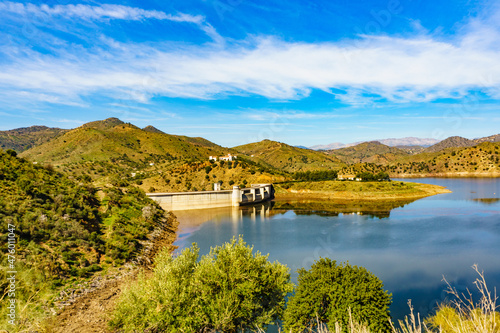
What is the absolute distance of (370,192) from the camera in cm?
10344

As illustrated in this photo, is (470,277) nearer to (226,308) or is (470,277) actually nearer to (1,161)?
(226,308)

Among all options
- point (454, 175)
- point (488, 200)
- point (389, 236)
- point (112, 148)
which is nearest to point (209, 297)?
point (389, 236)

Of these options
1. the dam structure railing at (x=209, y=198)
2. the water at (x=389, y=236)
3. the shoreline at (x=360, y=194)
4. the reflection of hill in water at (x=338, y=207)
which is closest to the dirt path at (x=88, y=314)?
the water at (x=389, y=236)

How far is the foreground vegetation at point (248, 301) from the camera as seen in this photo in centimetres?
1939

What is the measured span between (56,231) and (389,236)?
2130 inches

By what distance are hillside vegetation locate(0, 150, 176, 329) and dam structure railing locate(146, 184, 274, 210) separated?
29578 millimetres

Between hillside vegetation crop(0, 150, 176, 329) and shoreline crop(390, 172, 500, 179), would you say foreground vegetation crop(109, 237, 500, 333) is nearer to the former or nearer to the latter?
hillside vegetation crop(0, 150, 176, 329)

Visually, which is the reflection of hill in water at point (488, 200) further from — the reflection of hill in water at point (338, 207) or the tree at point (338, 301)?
the tree at point (338, 301)

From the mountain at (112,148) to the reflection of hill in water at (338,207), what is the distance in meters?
68.9

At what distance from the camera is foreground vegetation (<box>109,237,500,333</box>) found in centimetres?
1939

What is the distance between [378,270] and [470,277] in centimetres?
1025

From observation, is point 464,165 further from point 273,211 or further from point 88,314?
point 88,314

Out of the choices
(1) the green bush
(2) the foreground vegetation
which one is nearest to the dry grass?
(2) the foreground vegetation

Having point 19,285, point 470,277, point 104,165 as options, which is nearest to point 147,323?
point 19,285
